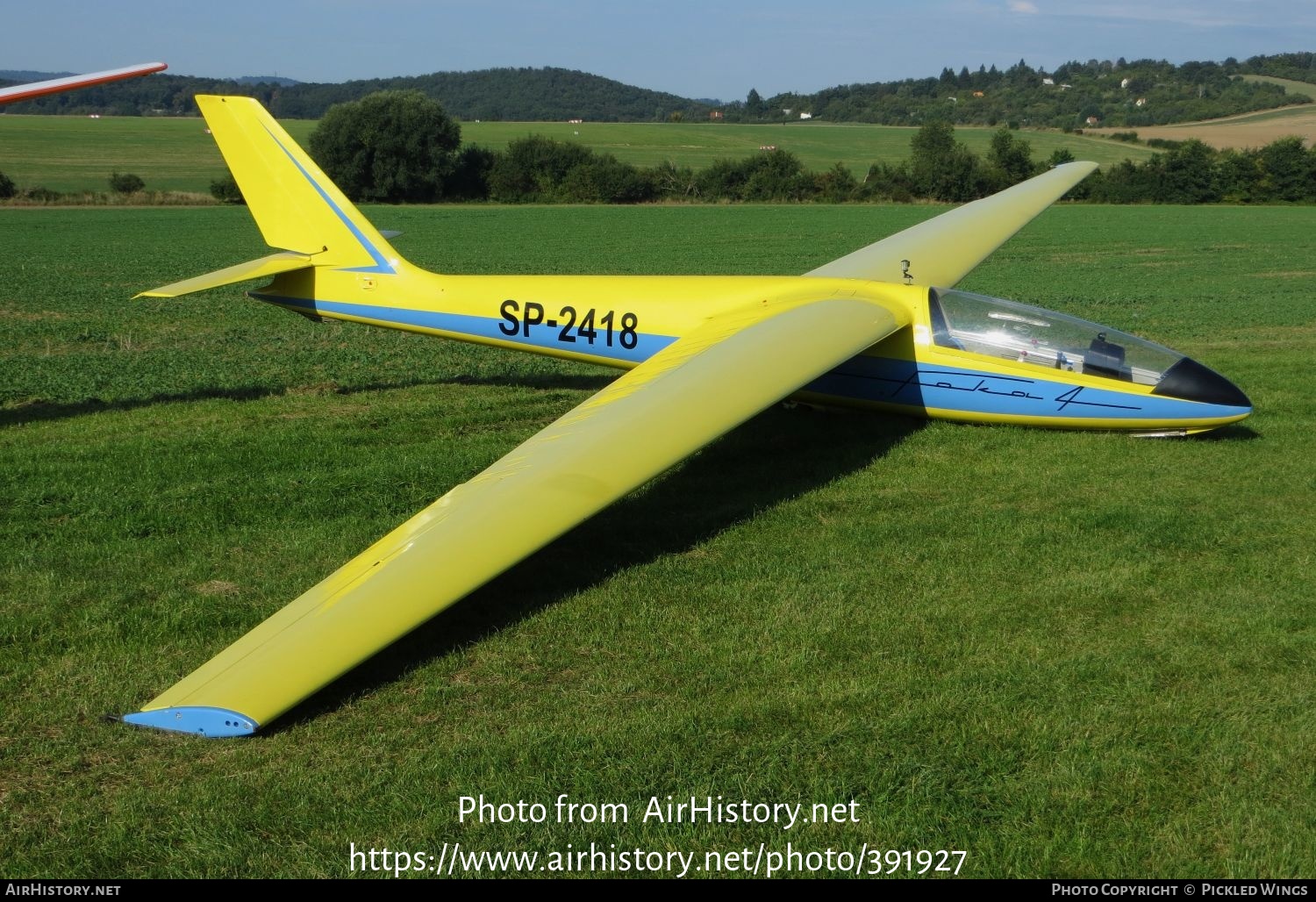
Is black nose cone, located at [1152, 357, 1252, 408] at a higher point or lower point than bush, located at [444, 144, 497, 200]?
lower

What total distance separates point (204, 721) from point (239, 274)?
30.0ft

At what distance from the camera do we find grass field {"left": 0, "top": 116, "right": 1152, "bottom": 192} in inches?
3216

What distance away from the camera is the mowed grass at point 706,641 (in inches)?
200

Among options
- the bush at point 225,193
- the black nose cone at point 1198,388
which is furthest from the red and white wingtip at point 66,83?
the bush at point 225,193

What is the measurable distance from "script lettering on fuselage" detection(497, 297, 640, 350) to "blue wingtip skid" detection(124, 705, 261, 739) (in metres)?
8.00

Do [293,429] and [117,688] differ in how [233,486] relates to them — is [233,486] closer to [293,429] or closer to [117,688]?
[293,429]

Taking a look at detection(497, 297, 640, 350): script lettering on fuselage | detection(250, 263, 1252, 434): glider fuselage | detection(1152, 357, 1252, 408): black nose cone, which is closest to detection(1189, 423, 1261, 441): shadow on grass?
detection(250, 263, 1252, 434): glider fuselage

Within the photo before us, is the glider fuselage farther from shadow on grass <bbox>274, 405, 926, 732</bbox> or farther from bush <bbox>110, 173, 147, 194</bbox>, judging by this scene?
bush <bbox>110, 173, 147, 194</bbox>

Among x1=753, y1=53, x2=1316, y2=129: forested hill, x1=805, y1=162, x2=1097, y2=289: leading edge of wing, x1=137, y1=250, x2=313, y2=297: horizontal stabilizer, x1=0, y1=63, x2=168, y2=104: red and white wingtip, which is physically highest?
x1=753, y1=53, x2=1316, y2=129: forested hill

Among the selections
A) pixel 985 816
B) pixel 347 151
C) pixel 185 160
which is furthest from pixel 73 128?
pixel 985 816

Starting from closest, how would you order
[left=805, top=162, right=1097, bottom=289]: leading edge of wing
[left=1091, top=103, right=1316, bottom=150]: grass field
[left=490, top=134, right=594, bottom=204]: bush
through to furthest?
[left=805, top=162, right=1097, bottom=289]: leading edge of wing
[left=490, top=134, right=594, bottom=204]: bush
[left=1091, top=103, right=1316, bottom=150]: grass field

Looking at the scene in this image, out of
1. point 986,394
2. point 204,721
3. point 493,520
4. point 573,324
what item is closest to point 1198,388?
point 986,394

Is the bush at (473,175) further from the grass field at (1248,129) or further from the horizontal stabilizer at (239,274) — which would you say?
the horizontal stabilizer at (239,274)

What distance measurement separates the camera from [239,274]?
44.7ft
